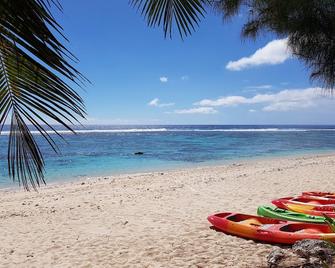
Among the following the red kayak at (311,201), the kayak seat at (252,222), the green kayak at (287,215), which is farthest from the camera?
the red kayak at (311,201)

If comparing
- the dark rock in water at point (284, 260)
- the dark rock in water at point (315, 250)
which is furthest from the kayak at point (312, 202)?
the dark rock in water at point (284, 260)

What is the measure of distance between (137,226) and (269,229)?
223cm

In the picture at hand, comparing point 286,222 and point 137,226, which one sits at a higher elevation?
point 286,222

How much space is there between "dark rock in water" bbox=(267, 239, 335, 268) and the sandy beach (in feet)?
0.96

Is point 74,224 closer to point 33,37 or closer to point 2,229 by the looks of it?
point 2,229

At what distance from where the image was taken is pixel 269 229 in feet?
17.8

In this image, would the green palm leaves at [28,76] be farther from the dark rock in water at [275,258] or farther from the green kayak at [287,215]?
the green kayak at [287,215]

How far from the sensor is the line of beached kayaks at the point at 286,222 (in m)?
5.23

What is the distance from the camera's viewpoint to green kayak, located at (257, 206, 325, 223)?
615cm

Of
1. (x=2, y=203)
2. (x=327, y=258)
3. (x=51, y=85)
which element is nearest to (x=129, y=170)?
(x=2, y=203)

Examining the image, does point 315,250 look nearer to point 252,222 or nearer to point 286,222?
point 286,222

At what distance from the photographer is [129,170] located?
63.0ft

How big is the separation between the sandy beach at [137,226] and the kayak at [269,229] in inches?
5.7

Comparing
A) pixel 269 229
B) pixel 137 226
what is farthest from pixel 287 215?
pixel 137 226
